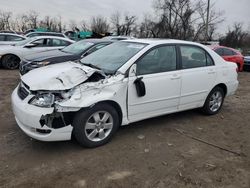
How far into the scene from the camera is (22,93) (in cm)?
390

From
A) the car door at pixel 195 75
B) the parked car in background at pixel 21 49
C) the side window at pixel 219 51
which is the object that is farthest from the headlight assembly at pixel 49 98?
the side window at pixel 219 51

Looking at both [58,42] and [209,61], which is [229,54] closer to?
[58,42]

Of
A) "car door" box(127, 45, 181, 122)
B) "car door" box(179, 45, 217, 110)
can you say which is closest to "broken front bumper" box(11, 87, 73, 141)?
"car door" box(127, 45, 181, 122)

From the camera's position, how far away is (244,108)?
6316 millimetres

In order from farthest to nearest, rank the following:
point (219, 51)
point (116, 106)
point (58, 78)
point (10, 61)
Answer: point (219, 51) → point (10, 61) → point (116, 106) → point (58, 78)

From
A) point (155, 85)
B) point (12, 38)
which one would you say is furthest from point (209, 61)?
point (12, 38)

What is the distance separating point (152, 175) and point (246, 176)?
1.18m

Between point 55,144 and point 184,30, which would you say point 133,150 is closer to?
point 55,144

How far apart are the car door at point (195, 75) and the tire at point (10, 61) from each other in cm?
809

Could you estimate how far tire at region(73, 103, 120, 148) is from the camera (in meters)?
3.63

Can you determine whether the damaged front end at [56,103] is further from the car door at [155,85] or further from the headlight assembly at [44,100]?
the car door at [155,85]

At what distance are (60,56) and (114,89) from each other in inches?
171

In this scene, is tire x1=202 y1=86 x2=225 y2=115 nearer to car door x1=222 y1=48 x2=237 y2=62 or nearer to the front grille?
the front grille

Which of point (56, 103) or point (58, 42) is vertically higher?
point (58, 42)
